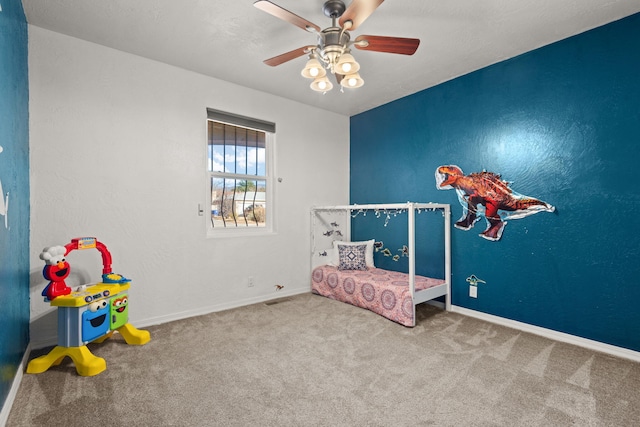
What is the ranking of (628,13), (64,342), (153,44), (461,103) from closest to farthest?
(64,342) → (628,13) → (153,44) → (461,103)

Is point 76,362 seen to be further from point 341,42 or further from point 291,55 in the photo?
point 341,42

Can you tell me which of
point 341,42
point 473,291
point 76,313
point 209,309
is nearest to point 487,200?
point 473,291

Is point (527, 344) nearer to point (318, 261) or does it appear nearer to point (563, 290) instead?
point (563, 290)

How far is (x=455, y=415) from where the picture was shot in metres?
1.59

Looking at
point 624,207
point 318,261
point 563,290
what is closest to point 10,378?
point 318,261

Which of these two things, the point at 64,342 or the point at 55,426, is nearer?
the point at 55,426

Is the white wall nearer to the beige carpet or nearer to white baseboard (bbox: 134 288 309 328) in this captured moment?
white baseboard (bbox: 134 288 309 328)

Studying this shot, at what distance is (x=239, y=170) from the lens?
3.55 metres

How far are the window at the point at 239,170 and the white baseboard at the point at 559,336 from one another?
2.44 meters

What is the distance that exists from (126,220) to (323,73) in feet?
6.85

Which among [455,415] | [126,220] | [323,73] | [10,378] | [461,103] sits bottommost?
[455,415]

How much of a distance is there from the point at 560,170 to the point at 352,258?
2.15m

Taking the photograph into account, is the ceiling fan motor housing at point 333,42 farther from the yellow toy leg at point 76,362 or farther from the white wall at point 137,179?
the yellow toy leg at point 76,362

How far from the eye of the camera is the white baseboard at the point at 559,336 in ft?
7.26
